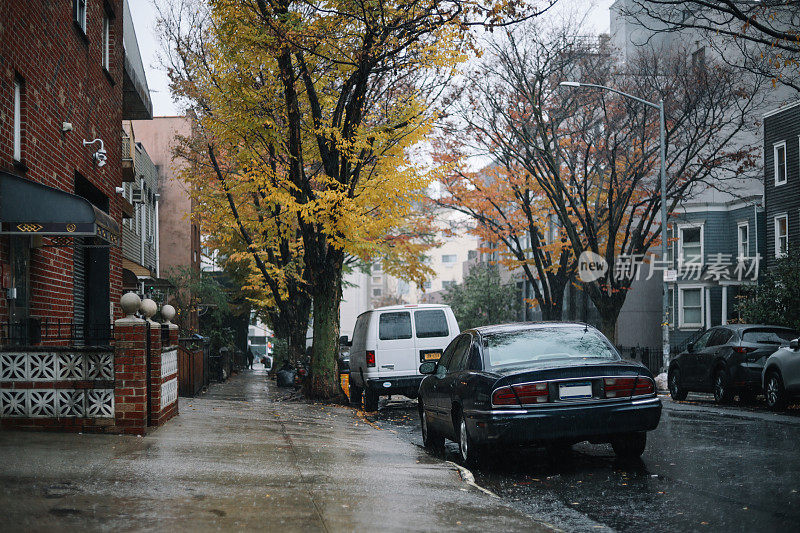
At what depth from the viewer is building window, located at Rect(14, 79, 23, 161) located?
1095cm

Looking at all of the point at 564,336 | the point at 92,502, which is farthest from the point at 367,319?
the point at 92,502

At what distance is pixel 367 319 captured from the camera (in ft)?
62.6

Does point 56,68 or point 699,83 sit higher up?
point 699,83

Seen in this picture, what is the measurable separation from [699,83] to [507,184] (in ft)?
29.4

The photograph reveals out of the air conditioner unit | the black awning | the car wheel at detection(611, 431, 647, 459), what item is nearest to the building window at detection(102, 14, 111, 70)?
the black awning

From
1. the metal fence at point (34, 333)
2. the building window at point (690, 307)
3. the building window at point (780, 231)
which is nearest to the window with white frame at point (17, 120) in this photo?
the metal fence at point (34, 333)

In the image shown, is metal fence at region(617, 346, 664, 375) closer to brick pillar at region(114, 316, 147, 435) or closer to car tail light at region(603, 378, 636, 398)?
car tail light at region(603, 378, 636, 398)

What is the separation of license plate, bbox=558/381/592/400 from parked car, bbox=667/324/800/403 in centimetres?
990

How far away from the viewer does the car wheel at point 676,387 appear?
20703mm

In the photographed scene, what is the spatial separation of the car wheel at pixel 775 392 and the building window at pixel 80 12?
523 inches

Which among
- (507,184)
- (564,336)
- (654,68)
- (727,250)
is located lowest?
(564,336)

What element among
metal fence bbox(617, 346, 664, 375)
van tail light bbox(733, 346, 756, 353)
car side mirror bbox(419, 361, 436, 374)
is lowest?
metal fence bbox(617, 346, 664, 375)


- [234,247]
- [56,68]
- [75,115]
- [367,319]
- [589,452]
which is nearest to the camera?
[589,452]

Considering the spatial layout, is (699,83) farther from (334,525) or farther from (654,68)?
(334,525)
